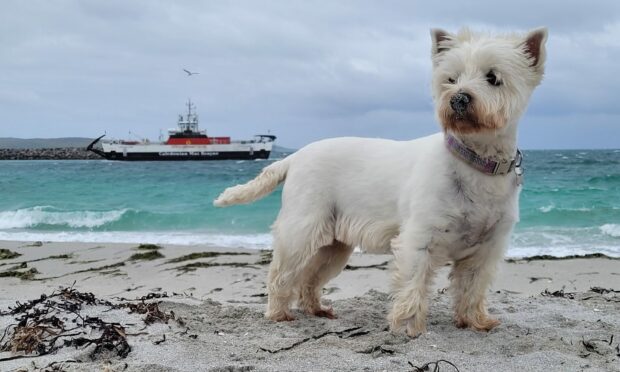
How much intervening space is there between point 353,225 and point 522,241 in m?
8.85

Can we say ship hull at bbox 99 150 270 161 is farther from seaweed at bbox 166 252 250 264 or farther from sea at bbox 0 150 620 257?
seaweed at bbox 166 252 250 264

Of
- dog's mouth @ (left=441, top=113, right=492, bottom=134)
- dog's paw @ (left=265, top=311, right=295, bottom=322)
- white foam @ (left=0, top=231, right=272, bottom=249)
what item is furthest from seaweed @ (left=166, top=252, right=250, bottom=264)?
dog's mouth @ (left=441, top=113, right=492, bottom=134)

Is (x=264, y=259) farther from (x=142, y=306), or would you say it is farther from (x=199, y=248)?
(x=142, y=306)

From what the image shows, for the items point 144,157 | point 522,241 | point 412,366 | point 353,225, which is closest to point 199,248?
point 522,241

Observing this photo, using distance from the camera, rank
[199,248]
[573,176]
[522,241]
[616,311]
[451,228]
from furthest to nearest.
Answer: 1. [573,176]
2. [522,241]
3. [199,248]
4. [616,311]
5. [451,228]

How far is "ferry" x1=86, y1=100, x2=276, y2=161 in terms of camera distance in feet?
204

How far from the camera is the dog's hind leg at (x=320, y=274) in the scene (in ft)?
17.7

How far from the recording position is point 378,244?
4.79m

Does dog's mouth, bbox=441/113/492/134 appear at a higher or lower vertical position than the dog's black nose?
lower

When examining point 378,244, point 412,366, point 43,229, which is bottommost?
point 43,229

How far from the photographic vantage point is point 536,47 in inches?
166

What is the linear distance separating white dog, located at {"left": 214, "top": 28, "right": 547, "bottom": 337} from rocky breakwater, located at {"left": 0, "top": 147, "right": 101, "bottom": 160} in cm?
7825

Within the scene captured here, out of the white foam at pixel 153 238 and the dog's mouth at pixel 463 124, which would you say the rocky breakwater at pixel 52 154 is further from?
the dog's mouth at pixel 463 124

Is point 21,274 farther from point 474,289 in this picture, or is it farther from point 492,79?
point 492,79
